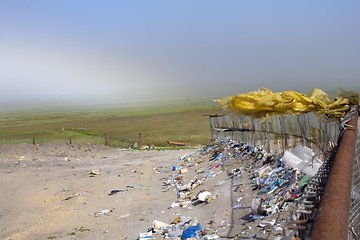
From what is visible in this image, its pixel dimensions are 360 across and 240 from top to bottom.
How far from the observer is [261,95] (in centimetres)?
383

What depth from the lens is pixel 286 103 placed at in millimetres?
3926

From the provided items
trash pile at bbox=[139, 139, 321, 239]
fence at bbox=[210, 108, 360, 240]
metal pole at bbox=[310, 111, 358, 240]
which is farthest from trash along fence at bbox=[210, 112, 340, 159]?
metal pole at bbox=[310, 111, 358, 240]

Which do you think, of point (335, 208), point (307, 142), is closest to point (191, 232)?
point (307, 142)

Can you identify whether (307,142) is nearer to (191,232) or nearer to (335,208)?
(191,232)

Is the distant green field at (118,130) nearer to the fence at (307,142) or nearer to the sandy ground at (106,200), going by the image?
the fence at (307,142)

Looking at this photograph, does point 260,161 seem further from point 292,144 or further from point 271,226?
point 271,226

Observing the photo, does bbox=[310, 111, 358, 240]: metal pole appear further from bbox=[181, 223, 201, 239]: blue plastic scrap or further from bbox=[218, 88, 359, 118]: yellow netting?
bbox=[181, 223, 201, 239]: blue plastic scrap

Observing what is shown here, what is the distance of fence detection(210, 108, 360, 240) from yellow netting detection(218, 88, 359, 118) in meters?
0.28

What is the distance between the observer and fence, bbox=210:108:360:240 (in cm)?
127

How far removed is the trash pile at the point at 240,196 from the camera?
488cm

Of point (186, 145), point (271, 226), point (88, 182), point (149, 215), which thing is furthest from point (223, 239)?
point (186, 145)

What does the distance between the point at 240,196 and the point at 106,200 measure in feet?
15.2

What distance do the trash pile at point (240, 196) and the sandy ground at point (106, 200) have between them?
0.04 meters

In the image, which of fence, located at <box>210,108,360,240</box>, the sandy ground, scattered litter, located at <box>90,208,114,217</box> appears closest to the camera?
fence, located at <box>210,108,360,240</box>
